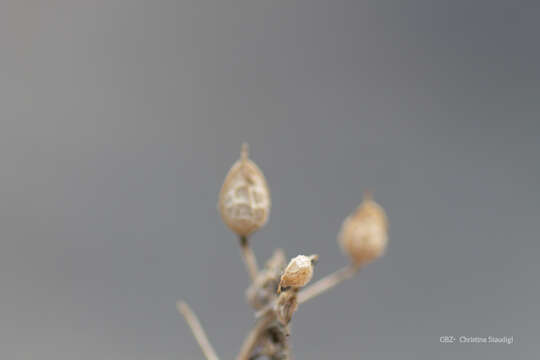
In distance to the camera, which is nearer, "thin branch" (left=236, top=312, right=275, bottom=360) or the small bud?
the small bud

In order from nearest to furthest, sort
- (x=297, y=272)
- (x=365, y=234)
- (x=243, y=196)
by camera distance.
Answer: (x=297, y=272)
(x=243, y=196)
(x=365, y=234)

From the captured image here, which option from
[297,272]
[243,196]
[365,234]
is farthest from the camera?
[365,234]

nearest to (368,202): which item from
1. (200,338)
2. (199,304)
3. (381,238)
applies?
(381,238)

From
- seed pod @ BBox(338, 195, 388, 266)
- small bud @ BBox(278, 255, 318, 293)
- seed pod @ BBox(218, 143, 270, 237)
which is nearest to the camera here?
small bud @ BBox(278, 255, 318, 293)

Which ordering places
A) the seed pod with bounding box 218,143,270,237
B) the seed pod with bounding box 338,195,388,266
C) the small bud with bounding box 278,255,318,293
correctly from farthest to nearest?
1. the seed pod with bounding box 338,195,388,266
2. the seed pod with bounding box 218,143,270,237
3. the small bud with bounding box 278,255,318,293

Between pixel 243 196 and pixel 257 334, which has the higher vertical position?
pixel 243 196
